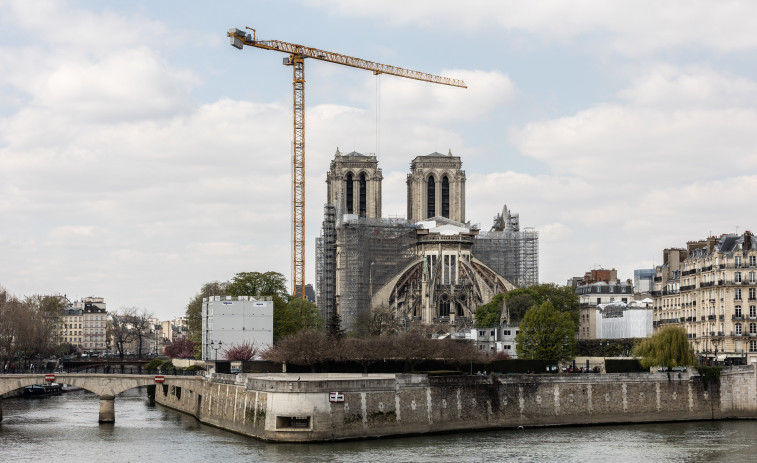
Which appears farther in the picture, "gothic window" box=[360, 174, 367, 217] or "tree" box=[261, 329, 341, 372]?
"gothic window" box=[360, 174, 367, 217]

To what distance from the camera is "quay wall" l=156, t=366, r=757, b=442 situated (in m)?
47.5

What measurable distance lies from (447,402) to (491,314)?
41.3m

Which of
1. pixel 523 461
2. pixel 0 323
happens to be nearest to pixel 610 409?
pixel 523 461

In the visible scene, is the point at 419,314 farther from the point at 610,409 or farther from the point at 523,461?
the point at 523,461

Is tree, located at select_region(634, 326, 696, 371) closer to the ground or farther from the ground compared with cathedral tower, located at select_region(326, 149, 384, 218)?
closer to the ground

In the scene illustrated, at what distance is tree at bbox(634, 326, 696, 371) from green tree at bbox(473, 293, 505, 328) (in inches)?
1131

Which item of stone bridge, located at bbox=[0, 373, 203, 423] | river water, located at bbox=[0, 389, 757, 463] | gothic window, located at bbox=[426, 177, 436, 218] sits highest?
gothic window, located at bbox=[426, 177, 436, 218]

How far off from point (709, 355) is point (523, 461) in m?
32.1

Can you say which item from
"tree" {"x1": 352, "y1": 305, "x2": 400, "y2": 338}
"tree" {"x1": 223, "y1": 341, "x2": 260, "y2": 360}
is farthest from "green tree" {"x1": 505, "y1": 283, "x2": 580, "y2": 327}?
"tree" {"x1": 223, "y1": 341, "x2": 260, "y2": 360}

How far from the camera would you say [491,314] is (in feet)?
307

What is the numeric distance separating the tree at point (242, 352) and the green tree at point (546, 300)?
24.8 m

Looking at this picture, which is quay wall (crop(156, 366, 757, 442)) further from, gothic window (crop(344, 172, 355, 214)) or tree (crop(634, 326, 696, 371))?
gothic window (crop(344, 172, 355, 214))

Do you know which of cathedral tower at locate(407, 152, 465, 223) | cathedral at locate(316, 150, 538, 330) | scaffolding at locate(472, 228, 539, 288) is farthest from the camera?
cathedral tower at locate(407, 152, 465, 223)

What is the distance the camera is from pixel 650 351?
61500 mm
